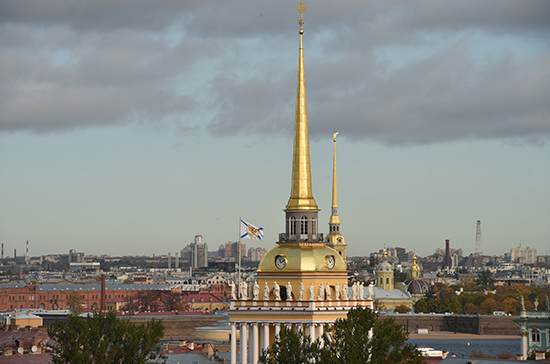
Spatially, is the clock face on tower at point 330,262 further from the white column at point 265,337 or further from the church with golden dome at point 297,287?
the white column at point 265,337

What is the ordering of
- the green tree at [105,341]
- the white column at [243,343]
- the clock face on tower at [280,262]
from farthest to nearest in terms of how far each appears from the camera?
1. the white column at [243,343]
2. the clock face on tower at [280,262]
3. the green tree at [105,341]

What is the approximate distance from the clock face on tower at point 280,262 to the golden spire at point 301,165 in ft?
7.68

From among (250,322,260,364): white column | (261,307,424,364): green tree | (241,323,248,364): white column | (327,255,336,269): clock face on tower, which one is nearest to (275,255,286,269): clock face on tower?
(327,255,336,269): clock face on tower

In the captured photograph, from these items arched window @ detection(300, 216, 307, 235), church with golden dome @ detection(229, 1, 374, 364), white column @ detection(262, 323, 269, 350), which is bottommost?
white column @ detection(262, 323, 269, 350)

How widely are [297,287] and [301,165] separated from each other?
5.23 m

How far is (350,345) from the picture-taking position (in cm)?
4494

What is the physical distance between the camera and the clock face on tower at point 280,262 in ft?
168

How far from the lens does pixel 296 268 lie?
5094 centimetres

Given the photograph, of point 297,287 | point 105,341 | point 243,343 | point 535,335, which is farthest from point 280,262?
point 535,335

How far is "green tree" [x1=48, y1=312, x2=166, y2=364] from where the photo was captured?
45938mm

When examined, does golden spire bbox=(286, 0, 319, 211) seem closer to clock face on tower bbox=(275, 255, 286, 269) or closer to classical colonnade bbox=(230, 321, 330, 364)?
clock face on tower bbox=(275, 255, 286, 269)

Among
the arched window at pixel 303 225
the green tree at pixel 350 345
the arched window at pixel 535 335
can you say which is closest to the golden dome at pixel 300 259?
the arched window at pixel 303 225

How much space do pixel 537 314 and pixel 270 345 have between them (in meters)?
29.4

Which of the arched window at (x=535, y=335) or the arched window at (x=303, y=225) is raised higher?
the arched window at (x=303, y=225)
